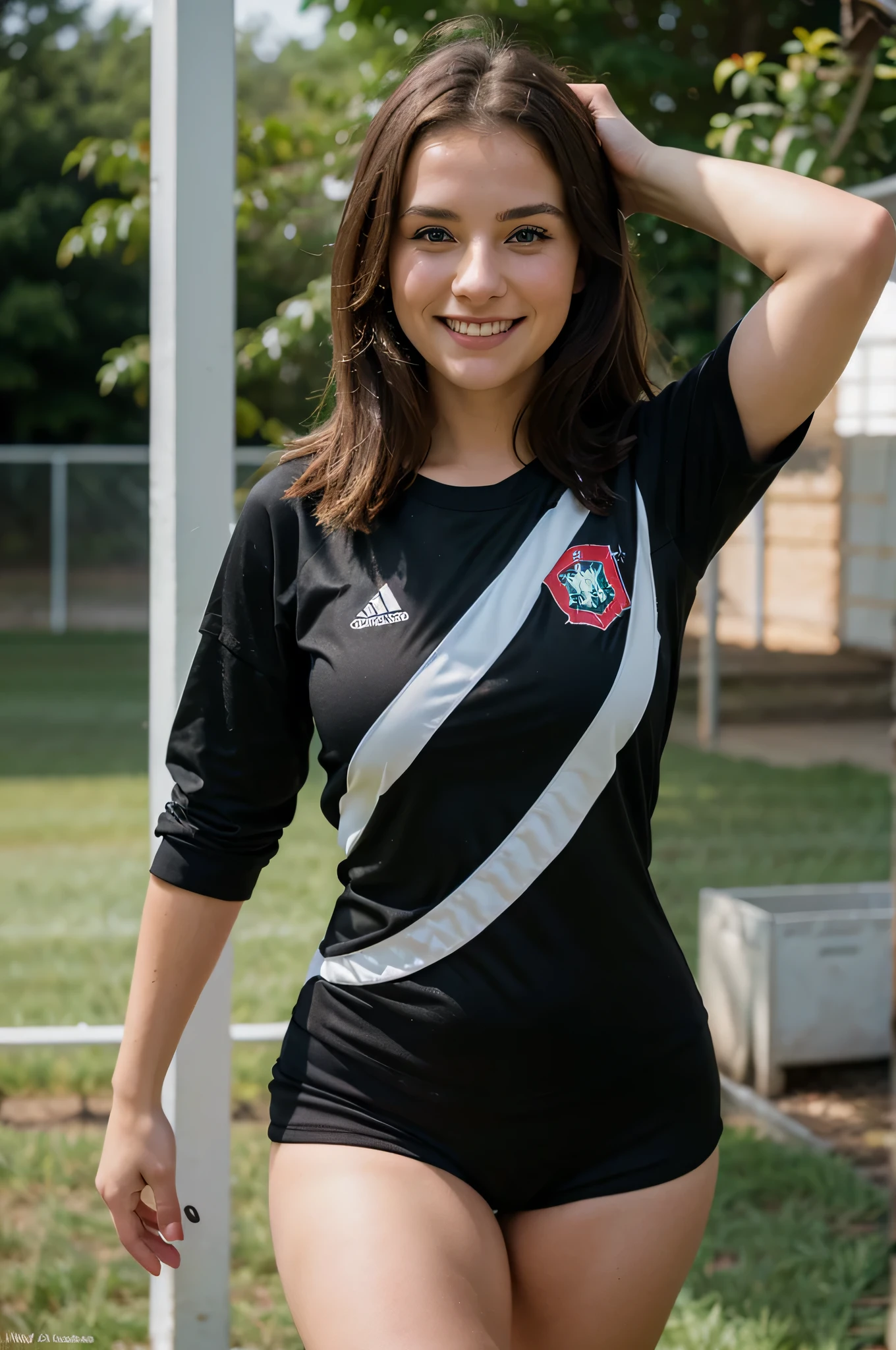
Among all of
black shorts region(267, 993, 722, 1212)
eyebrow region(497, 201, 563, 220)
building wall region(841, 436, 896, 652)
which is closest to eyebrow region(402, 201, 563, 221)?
eyebrow region(497, 201, 563, 220)

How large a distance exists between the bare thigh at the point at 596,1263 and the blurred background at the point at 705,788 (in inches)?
39.6

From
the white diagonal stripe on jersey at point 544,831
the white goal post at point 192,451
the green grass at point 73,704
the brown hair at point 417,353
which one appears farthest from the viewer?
the green grass at point 73,704

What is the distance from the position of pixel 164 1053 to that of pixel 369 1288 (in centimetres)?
37

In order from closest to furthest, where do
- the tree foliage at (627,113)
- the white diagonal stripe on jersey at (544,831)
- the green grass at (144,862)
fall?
the white diagonal stripe on jersey at (544,831) → the tree foliage at (627,113) → the green grass at (144,862)

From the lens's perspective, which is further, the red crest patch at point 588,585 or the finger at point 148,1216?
the finger at point 148,1216

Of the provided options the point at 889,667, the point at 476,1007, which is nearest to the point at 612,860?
the point at 476,1007

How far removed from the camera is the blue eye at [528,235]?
154cm

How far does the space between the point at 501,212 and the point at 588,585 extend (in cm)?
39

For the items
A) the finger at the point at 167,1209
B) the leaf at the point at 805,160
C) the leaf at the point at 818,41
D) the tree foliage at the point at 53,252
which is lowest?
the finger at the point at 167,1209

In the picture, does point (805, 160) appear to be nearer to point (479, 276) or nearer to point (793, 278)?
point (793, 278)

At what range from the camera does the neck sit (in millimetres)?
1592

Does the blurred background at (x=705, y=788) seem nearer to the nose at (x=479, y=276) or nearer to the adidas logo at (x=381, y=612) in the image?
the nose at (x=479, y=276)

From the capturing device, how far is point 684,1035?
1535 millimetres

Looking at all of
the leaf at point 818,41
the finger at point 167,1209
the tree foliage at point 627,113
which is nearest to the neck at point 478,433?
the tree foliage at point 627,113
